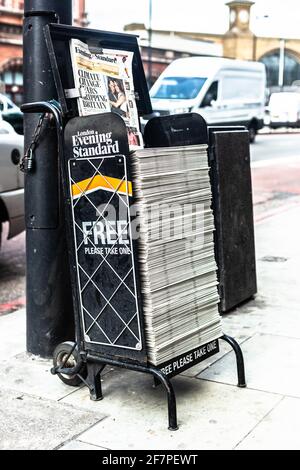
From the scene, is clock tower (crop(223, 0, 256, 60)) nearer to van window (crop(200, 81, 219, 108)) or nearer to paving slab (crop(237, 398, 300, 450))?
van window (crop(200, 81, 219, 108))

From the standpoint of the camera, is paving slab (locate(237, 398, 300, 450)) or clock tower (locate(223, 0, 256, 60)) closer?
paving slab (locate(237, 398, 300, 450))

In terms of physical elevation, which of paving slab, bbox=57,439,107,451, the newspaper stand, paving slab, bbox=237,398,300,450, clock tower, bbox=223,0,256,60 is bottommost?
paving slab, bbox=57,439,107,451

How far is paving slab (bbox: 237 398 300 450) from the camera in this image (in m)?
3.22

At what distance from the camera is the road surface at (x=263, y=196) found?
683 centimetres

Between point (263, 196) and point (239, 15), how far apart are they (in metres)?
62.6

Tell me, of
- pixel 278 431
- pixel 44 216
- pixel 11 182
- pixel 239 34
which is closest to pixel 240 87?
pixel 11 182

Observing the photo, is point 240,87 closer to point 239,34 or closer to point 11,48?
point 11,48

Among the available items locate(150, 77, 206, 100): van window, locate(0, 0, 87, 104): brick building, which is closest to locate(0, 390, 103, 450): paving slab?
locate(150, 77, 206, 100): van window

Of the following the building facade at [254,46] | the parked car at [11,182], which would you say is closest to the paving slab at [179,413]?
the parked car at [11,182]

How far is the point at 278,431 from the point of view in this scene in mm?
3365

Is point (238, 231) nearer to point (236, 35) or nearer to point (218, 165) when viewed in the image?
point (218, 165)

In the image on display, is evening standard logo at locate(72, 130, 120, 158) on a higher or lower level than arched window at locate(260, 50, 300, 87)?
lower

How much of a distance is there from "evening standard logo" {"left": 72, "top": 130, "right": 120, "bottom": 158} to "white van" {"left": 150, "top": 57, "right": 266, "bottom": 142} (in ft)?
62.9

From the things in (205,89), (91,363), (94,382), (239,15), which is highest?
(239,15)
